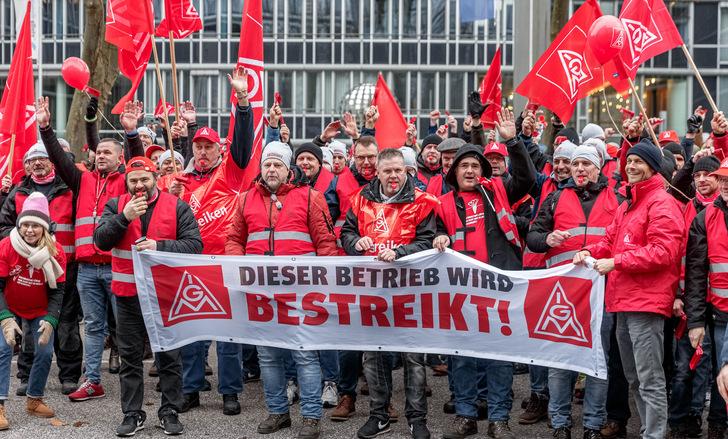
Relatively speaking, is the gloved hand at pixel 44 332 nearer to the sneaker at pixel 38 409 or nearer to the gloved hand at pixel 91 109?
the sneaker at pixel 38 409

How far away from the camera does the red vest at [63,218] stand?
8.01 metres

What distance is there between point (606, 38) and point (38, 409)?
613 centimetres

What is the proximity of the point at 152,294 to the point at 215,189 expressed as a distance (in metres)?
1.44

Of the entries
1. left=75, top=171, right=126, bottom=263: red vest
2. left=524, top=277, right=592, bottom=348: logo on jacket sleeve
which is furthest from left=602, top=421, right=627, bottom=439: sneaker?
left=75, top=171, right=126, bottom=263: red vest

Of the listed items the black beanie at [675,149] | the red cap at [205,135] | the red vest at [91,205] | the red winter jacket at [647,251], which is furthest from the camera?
the black beanie at [675,149]

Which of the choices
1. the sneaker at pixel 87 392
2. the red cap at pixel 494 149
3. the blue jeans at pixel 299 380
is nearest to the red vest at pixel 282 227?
the blue jeans at pixel 299 380

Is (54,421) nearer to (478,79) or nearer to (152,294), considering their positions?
(152,294)

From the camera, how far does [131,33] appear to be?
9008mm

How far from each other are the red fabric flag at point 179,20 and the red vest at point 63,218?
2.13 m

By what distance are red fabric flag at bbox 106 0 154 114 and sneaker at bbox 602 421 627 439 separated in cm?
580

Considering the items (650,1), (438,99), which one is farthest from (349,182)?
(438,99)

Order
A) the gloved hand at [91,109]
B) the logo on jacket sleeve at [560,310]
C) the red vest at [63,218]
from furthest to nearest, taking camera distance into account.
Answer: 1. the gloved hand at [91,109]
2. the red vest at [63,218]
3. the logo on jacket sleeve at [560,310]

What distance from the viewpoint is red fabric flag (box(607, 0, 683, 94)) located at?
838 cm

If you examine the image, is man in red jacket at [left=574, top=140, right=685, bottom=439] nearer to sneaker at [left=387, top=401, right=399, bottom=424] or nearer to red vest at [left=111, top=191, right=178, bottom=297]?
sneaker at [left=387, top=401, right=399, bottom=424]
